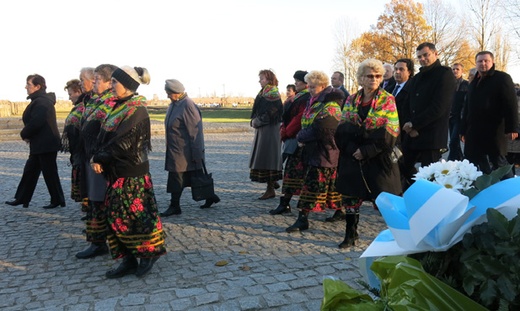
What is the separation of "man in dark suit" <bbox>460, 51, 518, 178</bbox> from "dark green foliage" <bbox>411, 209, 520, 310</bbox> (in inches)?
190

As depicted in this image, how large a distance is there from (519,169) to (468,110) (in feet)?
14.3

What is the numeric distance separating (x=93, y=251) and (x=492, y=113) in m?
5.15

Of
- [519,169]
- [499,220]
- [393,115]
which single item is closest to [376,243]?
[499,220]

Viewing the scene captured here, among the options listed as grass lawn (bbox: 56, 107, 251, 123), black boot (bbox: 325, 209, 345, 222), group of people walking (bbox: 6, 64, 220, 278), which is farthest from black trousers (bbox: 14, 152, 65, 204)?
grass lawn (bbox: 56, 107, 251, 123)

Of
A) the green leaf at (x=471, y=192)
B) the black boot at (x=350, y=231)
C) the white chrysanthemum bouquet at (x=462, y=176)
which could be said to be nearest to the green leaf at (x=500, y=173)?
the white chrysanthemum bouquet at (x=462, y=176)

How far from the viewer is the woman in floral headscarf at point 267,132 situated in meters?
7.45

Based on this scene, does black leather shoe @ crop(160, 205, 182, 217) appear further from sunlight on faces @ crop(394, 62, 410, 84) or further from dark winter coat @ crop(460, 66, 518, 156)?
dark winter coat @ crop(460, 66, 518, 156)

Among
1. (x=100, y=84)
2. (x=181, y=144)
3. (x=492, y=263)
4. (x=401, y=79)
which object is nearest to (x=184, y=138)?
(x=181, y=144)

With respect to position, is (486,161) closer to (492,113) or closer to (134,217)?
(492,113)

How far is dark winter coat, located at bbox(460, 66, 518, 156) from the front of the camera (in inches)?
240

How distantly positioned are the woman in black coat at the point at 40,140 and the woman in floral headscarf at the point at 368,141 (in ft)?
15.5

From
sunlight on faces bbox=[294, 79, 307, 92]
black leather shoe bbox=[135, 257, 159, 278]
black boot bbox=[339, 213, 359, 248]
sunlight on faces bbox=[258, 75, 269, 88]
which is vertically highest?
sunlight on faces bbox=[258, 75, 269, 88]

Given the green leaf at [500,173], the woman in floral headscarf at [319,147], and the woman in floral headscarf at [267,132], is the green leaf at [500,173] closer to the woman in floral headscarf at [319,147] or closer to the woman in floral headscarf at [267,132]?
the woman in floral headscarf at [319,147]

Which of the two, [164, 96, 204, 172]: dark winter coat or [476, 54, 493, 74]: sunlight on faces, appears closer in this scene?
[476, 54, 493, 74]: sunlight on faces
